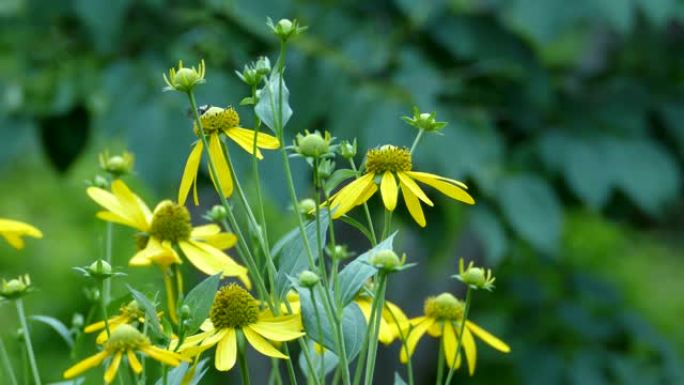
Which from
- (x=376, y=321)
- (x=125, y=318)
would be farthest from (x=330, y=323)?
(x=125, y=318)

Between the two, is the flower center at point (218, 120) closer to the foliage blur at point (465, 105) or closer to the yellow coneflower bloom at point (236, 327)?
the yellow coneflower bloom at point (236, 327)

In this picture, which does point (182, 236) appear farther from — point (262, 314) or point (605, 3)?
point (605, 3)

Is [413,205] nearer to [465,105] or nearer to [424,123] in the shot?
[424,123]

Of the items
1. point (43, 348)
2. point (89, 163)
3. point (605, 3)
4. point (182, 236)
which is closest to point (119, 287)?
point (43, 348)

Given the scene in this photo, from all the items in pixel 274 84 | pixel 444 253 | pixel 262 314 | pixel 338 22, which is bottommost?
pixel 262 314

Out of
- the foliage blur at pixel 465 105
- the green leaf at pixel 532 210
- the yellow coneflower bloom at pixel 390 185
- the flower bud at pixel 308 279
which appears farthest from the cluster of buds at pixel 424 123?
the green leaf at pixel 532 210

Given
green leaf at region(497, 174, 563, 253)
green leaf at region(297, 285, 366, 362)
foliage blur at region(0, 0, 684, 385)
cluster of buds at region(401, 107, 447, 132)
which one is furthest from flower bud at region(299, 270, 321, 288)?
green leaf at region(497, 174, 563, 253)
